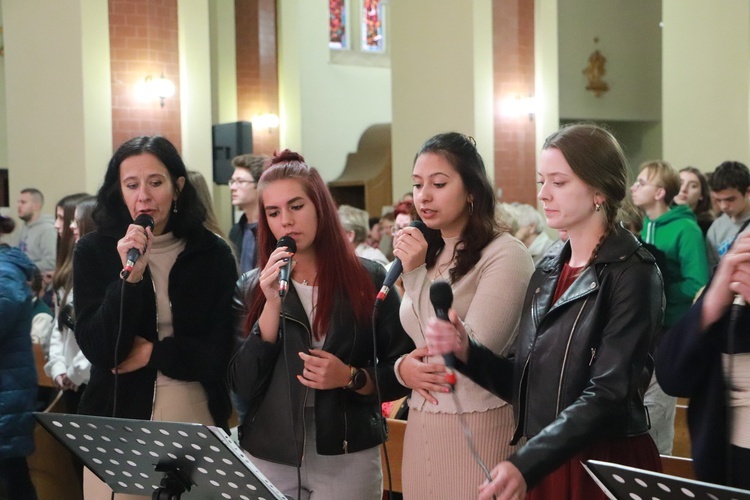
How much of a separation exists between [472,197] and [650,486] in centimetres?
100

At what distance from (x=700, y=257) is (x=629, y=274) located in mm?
3031

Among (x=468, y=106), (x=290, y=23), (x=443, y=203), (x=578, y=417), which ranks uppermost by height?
(x=290, y=23)

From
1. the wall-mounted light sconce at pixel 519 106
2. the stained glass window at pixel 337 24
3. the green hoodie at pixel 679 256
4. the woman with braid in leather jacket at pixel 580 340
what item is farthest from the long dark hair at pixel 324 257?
the stained glass window at pixel 337 24

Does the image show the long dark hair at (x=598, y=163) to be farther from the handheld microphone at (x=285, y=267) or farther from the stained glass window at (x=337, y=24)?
the stained glass window at (x=337, y=24)

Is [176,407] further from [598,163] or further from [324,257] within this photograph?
[598,163]

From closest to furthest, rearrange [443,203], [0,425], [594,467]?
[594,467], [443,203], [0,425]

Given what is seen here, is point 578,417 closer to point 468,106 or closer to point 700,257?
point 700,257

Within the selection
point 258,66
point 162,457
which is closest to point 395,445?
point 162,457

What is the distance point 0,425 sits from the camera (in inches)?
140

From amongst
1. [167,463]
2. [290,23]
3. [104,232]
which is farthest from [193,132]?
[167,463]

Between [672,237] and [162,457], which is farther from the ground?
[672,237]

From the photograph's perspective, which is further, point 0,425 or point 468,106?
point 468,106

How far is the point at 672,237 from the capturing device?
4.91 meters

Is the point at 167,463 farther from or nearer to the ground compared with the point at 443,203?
nearer to the ground
